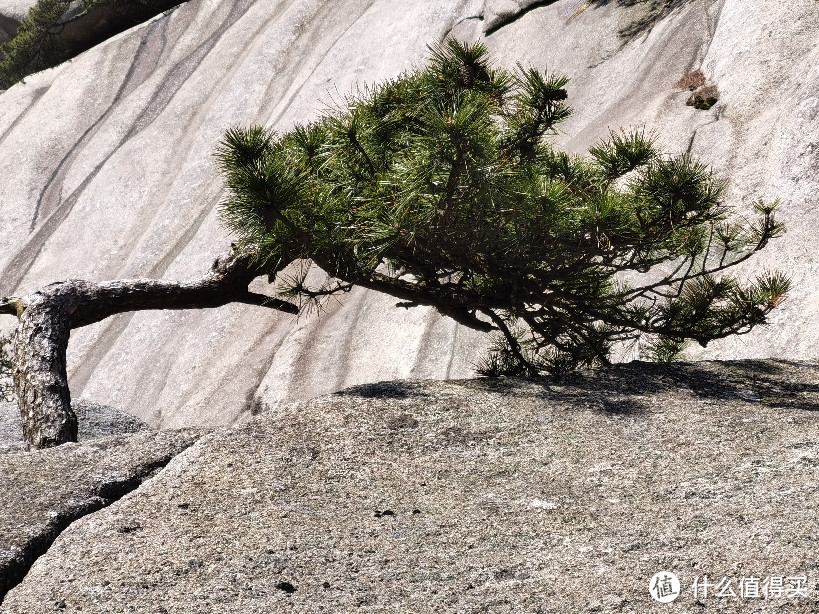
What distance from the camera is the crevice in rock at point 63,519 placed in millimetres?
3115

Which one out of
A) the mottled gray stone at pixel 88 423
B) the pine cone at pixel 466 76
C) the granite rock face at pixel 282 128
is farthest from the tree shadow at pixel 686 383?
the mottled gray stone at pixel 88 423

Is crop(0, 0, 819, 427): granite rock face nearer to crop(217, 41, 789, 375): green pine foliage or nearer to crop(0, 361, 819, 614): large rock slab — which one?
crop(217, 41, 789, 375): green pine foliage

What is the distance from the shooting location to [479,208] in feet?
13.5

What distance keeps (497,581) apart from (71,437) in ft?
9.54

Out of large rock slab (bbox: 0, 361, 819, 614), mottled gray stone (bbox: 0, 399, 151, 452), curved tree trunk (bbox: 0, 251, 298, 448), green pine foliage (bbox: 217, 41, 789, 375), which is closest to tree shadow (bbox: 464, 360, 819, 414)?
large rock slab (bbox: 0, 361, 819, 614)

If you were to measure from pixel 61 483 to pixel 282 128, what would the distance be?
11086 mm

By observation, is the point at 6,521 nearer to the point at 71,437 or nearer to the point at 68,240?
the point at 71,437

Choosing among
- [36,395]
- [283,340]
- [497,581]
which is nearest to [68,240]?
[283,340]

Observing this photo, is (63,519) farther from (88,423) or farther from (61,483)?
(88,423)

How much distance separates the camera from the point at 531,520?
3342mm

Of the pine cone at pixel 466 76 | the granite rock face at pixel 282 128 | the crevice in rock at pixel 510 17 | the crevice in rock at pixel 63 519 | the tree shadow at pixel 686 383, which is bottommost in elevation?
the crevice in rock at pixel 63 519

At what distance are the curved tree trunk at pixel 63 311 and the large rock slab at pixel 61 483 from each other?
0.85 metres

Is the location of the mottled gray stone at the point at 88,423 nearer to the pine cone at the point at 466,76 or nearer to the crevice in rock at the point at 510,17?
the pine cone at the point at 466,76

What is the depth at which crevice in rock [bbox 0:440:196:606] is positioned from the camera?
3115mm
